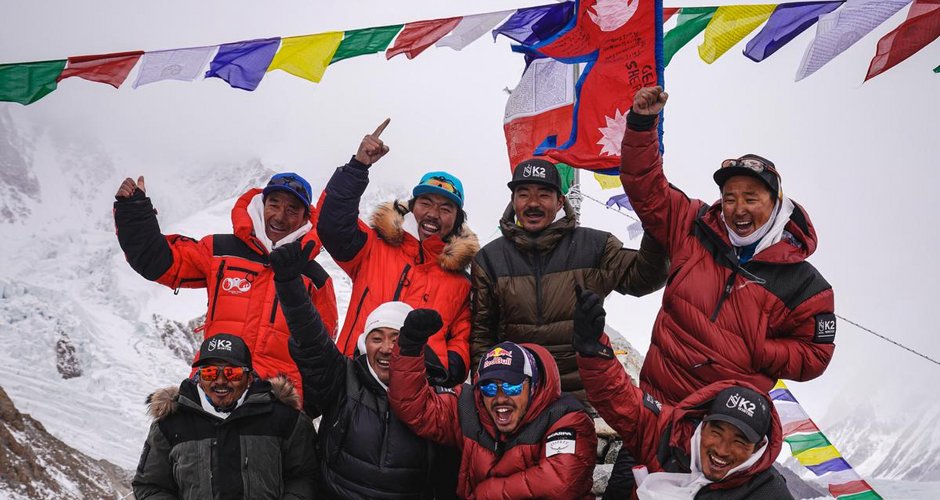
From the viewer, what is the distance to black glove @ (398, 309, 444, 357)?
349 cm

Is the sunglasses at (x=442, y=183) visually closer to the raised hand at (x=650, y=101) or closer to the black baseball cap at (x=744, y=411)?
the raised hand at (x=650, y=101)

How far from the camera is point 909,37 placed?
4465mm

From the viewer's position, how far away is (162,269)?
4535 mm

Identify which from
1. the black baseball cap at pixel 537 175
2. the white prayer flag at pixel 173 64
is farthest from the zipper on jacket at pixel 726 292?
the white prayer flag at pixel 173 64

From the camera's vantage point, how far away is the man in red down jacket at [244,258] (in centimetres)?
445

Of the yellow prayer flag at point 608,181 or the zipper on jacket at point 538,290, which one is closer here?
the zipper on jacket at point 538,290

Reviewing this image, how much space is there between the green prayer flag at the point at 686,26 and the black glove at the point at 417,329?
4.00m

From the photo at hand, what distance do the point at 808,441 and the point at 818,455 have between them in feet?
0.76

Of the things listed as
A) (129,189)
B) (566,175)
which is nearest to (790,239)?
(129,189)

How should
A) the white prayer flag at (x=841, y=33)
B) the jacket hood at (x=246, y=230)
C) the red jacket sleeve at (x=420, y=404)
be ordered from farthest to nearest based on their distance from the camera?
the white prayer flag at (x=841, y=33) < the jacket hood at (x=246, y=230) < the red jacket sleeve at (x=420, y=404)

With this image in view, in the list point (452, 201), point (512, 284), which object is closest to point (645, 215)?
point (512, 284)

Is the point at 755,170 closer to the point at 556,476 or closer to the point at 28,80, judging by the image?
the point at 556,476

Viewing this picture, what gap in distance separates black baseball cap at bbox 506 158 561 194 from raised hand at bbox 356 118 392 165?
88 centimetres

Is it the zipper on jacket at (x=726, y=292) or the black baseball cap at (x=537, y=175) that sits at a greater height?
the black baseball cap at (x=537, y=175)
